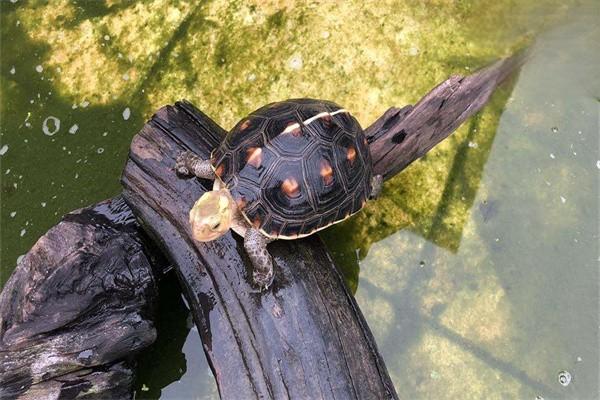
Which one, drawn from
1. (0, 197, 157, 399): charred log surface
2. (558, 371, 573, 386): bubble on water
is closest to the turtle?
(0, 197, 157, 399): charred log surface

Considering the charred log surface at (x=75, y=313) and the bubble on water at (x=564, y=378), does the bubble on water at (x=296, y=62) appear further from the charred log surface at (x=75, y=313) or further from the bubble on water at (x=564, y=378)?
the bubble on water at (x=564, y=378)

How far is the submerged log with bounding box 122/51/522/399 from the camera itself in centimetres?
208

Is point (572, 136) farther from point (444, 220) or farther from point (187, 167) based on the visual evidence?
point (187, 167)

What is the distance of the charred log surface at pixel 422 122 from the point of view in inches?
98.0

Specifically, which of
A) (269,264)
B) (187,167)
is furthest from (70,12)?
(269,264)

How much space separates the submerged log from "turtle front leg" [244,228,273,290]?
0.04 m

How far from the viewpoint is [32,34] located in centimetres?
357

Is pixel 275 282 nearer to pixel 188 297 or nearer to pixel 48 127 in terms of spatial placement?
pixel 188 297

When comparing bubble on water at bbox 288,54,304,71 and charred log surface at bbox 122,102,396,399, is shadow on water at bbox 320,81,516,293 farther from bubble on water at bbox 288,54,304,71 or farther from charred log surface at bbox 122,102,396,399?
bubble on water at bbox 288,54,304,71

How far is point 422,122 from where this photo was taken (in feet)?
8.25

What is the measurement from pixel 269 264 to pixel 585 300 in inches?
63.4

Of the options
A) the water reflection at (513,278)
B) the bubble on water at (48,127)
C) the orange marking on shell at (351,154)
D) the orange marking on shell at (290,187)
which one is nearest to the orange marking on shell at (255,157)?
the orange marking on shell at (290,187)

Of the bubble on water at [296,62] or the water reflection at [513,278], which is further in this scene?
the bubble on water at [296,62]

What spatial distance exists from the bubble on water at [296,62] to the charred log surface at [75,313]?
147 cm
